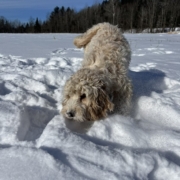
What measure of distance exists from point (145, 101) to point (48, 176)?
2500mm

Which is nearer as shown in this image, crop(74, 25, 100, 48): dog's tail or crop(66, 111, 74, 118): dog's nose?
crop(66, 111, 74, 118): dog's nose

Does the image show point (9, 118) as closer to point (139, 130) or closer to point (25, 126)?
point (25, 126)

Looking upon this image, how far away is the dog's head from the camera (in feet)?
9.99

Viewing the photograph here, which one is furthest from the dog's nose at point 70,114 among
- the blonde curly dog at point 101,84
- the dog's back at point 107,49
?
the dog's back at point 107,49

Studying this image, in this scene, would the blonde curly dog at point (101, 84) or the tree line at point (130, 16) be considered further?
the tree line at point (130, 16)

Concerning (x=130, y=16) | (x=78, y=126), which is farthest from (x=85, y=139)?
(x=130, y=16)

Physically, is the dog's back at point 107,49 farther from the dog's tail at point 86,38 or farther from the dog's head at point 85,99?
the dog's head at point 85,99

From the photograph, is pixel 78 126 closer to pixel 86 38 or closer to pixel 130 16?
pixel 86 38

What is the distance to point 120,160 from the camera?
206 centimetres

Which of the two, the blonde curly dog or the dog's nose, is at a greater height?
the blonde curly dog

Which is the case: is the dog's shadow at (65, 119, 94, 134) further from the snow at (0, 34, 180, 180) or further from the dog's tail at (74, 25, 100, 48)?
the dog's tail at (74, 25, 100, 48)

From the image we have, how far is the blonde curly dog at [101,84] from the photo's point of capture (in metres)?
3.09

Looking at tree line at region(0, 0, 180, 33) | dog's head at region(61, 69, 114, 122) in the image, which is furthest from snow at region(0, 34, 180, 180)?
tree line at region(0, 0, 180, 33)

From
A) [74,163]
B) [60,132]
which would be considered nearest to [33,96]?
[60,132]
